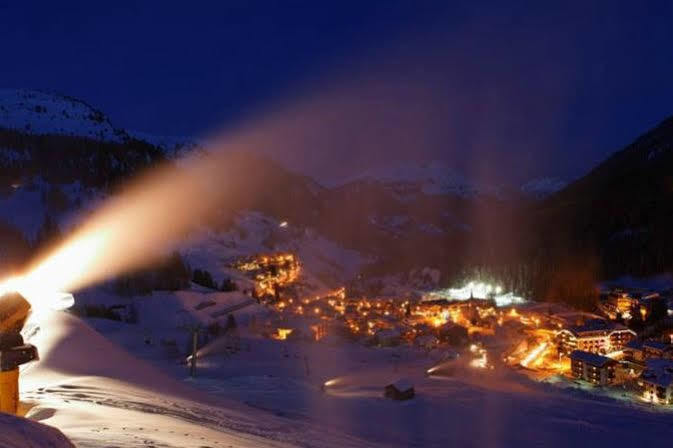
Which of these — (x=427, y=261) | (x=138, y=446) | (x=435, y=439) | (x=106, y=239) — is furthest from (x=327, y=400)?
→ (x=427, y=261)

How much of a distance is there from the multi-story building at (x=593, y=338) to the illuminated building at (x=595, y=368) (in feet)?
27.4

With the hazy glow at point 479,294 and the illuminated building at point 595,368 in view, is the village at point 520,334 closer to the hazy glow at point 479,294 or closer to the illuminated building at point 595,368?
the illuminated building at point 595,368

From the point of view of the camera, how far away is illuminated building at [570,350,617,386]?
135 feet

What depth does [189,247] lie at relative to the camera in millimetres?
114125

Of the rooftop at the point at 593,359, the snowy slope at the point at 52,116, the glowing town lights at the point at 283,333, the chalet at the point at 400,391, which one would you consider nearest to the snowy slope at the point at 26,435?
the chalet at the point at 400,391

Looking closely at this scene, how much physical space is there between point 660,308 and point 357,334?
4200 cm

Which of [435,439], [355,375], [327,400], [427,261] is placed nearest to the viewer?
[435,439]

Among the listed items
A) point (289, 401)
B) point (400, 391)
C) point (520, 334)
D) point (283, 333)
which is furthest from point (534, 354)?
point (289, 401)

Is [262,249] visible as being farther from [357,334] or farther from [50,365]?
[50,365]

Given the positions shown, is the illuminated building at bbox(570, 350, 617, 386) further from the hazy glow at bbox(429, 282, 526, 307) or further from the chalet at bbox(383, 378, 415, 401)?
the hazy glow at bbox(429, 282, 526, 307)

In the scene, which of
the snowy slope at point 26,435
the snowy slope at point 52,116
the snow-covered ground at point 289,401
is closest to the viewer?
the snowy slope at point 26,435

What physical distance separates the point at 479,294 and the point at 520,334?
1771 inches

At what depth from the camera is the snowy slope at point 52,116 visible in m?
135

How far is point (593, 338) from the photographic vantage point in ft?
172
